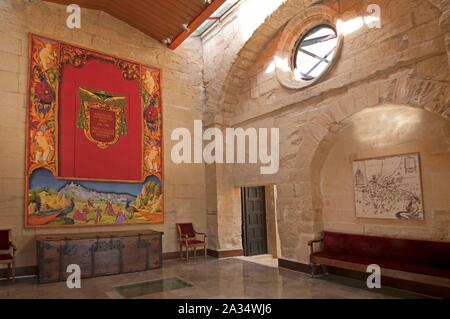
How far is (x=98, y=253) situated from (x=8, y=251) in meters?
1.32

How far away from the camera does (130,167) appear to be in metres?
6.57

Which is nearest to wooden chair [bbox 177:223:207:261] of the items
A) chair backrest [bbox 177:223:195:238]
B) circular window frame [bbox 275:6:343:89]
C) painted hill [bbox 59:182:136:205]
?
chair backrest [bbox 177:223:195:238]

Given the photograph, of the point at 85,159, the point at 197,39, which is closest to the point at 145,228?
the point at 85,159

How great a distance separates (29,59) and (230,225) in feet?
16.5

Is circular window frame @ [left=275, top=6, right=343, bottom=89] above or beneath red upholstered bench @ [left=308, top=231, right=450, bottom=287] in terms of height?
above

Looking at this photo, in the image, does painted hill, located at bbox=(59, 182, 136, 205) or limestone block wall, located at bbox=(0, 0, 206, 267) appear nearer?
limestone block wall, located at bbox=(0, 0, 206, 267)

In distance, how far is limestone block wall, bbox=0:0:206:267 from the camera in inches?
214

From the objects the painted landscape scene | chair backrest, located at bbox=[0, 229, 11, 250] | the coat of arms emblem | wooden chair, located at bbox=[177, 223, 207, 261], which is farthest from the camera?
wooden chair, located at bbox=[177, 223, 207, 261]

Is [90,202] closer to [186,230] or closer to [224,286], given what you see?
[186,230]

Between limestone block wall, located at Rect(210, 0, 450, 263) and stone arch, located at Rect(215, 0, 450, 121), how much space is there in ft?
0.21

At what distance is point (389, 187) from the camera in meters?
4.81

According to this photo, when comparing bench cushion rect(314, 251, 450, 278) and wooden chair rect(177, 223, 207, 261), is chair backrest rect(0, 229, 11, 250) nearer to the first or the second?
wooden chair rect(177, 223, 207, 261)

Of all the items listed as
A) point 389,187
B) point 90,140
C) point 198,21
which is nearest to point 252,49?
point 198,21

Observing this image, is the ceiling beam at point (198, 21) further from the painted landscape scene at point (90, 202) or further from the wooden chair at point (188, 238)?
the wooden chair at point (188, 238)
